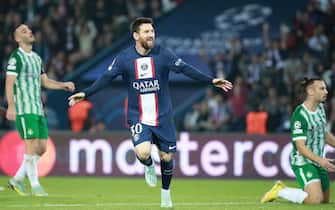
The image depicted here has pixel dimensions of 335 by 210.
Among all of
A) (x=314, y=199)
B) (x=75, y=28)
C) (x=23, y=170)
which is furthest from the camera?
(x=75, y=28)

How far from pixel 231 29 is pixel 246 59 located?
7.22 feet

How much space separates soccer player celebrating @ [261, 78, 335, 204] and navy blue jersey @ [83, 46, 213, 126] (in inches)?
78.5

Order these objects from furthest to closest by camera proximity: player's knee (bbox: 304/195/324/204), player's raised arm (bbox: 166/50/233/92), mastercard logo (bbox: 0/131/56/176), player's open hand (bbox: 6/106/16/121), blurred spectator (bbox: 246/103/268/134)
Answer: blurred spectator (bbox: 246/103/268/134)
mastercard logo (bbox: 0/131/56/176)
player's open hand (bbox: 6/106/16/121)
player's knee (bbox: 304/195/324/204)
player's raised arm (bbox: 166/50/233/92)

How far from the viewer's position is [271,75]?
838 inches

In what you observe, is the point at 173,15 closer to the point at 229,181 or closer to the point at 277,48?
the point at 277,48

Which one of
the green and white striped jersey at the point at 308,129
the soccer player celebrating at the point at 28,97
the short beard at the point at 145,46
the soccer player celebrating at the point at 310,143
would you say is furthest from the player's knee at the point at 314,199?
the soccer player celebrating at the point at 28,97

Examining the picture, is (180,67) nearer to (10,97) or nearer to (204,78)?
(204,78)

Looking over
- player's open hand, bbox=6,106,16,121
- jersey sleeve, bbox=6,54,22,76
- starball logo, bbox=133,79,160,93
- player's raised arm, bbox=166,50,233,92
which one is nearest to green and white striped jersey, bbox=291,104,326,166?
player's raised arm, bbox=166,50,233,92

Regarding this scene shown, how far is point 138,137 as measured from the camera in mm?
11211

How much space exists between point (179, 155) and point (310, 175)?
6.83 m

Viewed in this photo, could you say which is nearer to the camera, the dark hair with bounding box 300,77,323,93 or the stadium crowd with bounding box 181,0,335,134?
the dark hair with bounding box 300,77,323,93

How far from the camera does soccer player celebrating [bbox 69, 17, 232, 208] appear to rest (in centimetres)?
1122

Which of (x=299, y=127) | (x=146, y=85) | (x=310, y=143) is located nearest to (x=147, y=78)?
(x=146, y=85)

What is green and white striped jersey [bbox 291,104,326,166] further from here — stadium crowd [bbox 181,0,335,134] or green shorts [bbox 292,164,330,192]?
stadium crowd [bbox 181,0,335,134]
